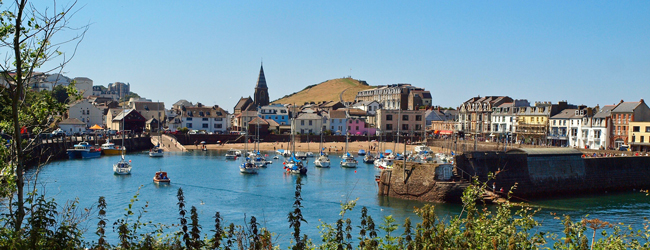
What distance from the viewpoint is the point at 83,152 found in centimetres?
7150

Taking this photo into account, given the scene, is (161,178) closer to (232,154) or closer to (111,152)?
(232,154)

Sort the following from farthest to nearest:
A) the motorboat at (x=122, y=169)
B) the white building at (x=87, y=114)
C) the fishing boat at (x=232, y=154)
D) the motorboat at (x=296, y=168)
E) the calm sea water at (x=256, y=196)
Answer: the white building at (x=87, y=114) → the fishing boat at (x=232, y=154) → the motorboat at (x=296, y=168) → the motorboat at (x=122, y=169) → the calm sea water at (x=256, y=196)

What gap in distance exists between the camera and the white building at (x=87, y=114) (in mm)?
104875

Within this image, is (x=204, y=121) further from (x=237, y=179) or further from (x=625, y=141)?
(x=625, y=141)

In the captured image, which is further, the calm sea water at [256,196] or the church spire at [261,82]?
the church spire at [261,82]

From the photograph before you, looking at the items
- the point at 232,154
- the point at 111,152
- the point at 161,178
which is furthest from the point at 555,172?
the point at 111,152

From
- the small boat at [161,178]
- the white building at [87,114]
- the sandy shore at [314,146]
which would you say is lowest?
the small boat at [161,178]

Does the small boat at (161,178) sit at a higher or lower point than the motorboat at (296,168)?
lower

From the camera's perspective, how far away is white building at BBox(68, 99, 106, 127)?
10488cm

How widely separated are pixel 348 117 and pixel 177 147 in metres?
33.9

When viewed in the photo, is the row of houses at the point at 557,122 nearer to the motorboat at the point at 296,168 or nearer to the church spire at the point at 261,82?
the motorboat at the point at 296,168

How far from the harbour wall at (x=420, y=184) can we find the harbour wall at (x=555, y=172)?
1.77 meters

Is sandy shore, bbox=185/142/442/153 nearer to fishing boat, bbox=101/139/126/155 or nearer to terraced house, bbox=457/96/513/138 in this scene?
terraced house, bbox=457/96/513/138

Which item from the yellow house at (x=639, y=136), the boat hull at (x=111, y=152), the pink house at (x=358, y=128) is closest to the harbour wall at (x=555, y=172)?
the yellow house at (x=639, y=136)
